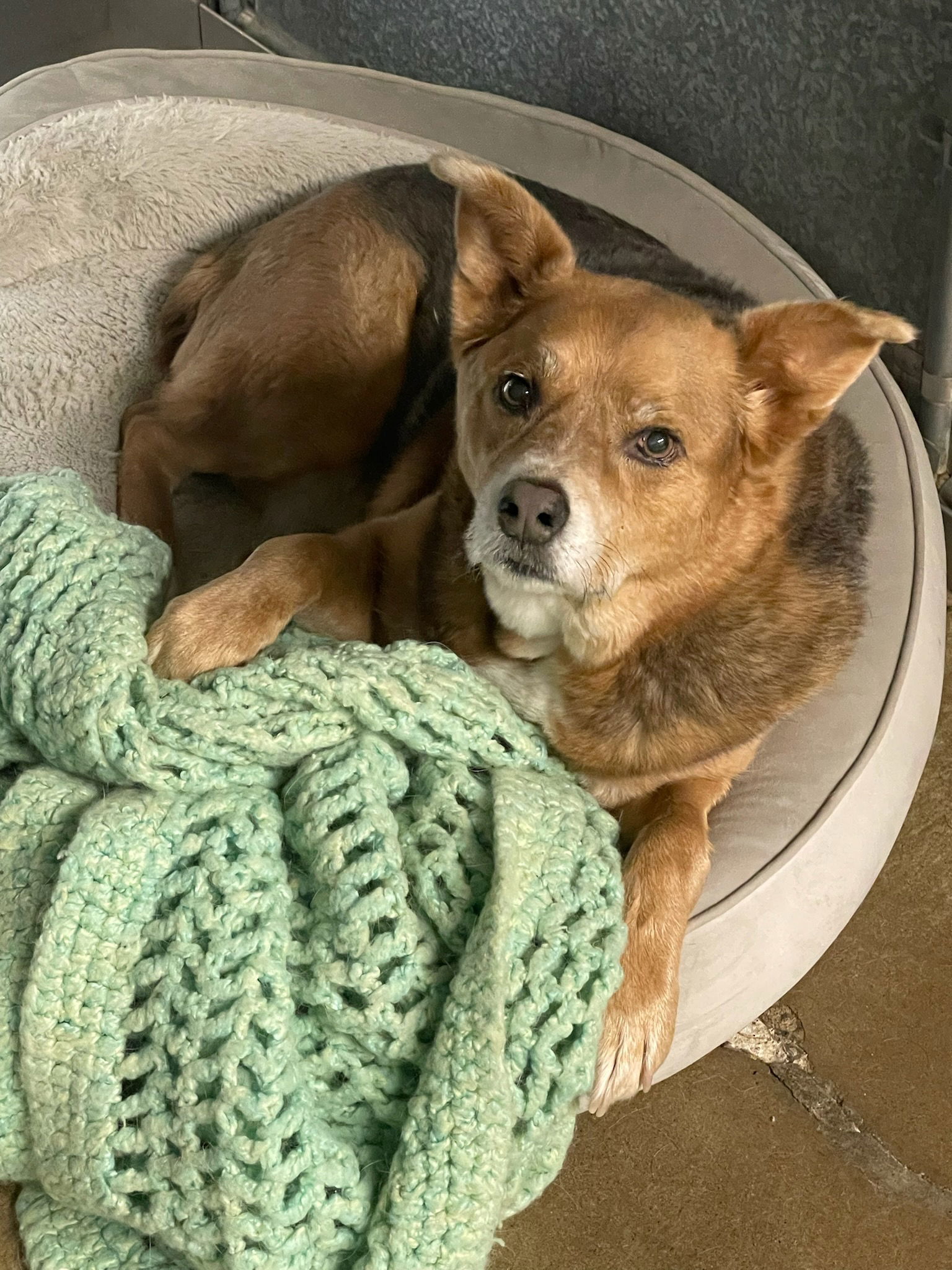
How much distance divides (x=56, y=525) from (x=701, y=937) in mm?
1095

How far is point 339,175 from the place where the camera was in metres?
2.66

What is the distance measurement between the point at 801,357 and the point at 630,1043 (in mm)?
923

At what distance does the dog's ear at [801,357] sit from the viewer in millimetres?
1409

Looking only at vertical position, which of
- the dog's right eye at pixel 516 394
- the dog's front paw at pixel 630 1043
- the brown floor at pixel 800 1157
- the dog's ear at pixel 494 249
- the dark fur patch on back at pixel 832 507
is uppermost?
the dog's ear at pixel 494 249

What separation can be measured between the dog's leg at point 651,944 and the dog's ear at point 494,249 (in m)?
0.79

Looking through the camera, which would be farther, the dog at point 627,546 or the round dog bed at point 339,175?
the round dog bed at point 339,175

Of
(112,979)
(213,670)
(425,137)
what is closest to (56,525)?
(213,670)

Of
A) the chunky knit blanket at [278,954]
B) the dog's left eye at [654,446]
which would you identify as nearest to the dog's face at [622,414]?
the dog's left eye at [654,446]

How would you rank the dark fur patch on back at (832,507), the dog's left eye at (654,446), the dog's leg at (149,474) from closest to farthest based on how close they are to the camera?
the dog's left eye at (654,446), the dark fur patch on back at (832,507), the dog's leg at (149,474)

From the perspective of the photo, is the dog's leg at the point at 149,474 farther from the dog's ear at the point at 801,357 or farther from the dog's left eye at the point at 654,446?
the dog's ear at the point at 801,357

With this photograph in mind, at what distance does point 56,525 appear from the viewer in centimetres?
160

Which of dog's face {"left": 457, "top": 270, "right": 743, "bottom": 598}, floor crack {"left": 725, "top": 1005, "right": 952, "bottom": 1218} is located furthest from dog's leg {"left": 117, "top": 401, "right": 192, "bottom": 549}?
floor crack {"left": 725, "top": 1005, "right": 952, "bottom": 1218}

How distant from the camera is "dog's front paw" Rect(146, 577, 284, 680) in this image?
5.03 feet

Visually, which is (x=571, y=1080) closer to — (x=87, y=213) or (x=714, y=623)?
(x=714, y=623)
